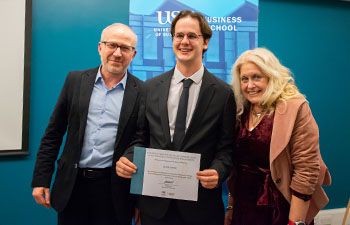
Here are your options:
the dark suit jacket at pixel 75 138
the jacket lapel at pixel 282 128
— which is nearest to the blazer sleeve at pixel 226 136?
the jacket lapel at pixel 282 128

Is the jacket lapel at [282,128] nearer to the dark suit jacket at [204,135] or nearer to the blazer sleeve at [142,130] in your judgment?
the dark suit jacket at [204,135]

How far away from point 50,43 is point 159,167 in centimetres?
196

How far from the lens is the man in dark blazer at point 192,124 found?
5.31 feet

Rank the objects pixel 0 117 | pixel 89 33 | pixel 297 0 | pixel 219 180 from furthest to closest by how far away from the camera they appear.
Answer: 1. pixel 297 0
2. pixel 89 33
3. pixel 0 117
4. pixel 219 180

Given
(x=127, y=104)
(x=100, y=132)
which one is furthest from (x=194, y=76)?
(x=100, y=132)

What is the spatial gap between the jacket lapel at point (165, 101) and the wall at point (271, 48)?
4.99 feet

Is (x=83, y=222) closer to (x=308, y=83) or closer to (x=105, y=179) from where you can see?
(x=105, y=179)

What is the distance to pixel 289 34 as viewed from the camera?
11.8 feet

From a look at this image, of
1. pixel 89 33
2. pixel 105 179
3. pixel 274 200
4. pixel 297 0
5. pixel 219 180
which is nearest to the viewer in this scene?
pixel 219 180

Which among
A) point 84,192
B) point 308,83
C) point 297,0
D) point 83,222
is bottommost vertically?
point 83,222

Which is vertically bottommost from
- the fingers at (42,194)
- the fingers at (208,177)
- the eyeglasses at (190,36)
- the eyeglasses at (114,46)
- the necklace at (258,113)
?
the fingers at (42,194)

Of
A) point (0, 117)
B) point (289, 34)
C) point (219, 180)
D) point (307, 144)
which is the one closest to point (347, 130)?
point (289, 34)

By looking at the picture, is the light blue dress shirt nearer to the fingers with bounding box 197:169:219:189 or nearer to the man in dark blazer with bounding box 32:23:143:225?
the man in dark blazer with bounding box 32:23:143:225

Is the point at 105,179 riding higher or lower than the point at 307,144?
lower
